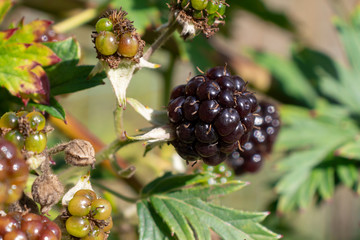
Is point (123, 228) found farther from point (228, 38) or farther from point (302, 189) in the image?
point (228, 38)

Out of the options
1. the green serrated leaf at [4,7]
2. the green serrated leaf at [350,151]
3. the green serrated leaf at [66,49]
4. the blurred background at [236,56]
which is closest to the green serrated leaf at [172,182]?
the blurred background at [236,56]

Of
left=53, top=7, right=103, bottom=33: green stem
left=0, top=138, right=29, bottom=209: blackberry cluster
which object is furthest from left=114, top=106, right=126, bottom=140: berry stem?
left=53, top=7, right=103, bottom=33: green stem

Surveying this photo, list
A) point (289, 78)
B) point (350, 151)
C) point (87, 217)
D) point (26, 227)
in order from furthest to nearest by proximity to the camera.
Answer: point (289, 78) < point (350, 151) < point (87, 217) < point (26, 227)

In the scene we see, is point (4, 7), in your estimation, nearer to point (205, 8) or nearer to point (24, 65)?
point (24, 65)

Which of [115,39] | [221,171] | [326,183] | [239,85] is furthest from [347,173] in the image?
[115,39]

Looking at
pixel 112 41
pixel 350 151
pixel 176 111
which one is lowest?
pixel 350 151

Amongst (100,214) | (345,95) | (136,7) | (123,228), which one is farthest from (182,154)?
(345,95)
